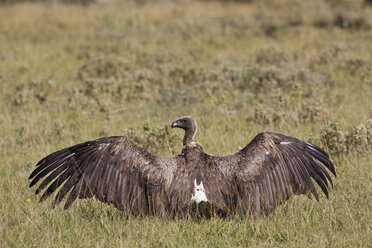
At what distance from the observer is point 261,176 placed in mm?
5609

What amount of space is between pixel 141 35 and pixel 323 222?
14.6 metres

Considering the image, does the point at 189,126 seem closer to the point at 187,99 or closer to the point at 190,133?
the point at 190,133

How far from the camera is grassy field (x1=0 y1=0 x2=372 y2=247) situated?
5.57 metres

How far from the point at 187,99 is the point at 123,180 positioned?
6117 mm

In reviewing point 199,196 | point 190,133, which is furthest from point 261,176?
point 190,133

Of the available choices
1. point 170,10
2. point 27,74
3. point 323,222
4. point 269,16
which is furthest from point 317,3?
point 323,222

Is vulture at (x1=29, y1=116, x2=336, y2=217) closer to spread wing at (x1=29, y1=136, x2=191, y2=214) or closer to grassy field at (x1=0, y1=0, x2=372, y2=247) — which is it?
spread wing at (x1=29, y1=136, x2=191, y2=214)

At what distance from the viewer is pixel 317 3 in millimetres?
23438

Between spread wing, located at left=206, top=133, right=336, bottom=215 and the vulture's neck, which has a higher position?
the vulture's neck

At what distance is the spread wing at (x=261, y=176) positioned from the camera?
5.57 meters

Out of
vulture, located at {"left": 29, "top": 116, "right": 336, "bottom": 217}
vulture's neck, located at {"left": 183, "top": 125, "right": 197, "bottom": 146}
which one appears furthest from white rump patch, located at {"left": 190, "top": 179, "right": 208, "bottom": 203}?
vulture's neck, located at {"left": 183, "top": 125, "right": 197, "bottom": 146}

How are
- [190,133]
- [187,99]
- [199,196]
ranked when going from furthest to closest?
[187,99] < [190,133] < [199,196]

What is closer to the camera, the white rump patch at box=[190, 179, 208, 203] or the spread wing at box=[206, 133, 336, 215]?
the white rump patch at box=[190, 179, 208, 203]

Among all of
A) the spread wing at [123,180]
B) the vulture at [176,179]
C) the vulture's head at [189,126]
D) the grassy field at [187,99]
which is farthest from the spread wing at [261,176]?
the vulture's head at [189,126]
